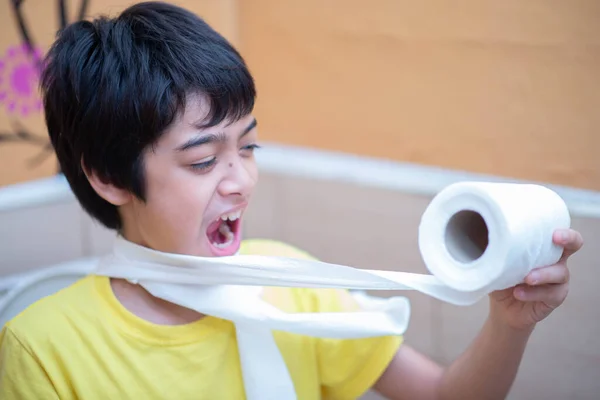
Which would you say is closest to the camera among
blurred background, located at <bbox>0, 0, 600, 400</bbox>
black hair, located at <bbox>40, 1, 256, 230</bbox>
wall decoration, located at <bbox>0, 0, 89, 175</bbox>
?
black hair, located at <bbox>40, 1, 256, 230</bbox>

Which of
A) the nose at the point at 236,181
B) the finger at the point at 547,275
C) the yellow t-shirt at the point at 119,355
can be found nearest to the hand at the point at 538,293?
the finger at the point at 547,275

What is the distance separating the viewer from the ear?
3.35 feet

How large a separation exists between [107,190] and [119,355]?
0.77 feet

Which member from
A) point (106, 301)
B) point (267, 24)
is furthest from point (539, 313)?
point (267, 24)

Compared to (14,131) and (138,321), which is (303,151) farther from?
(138,321)

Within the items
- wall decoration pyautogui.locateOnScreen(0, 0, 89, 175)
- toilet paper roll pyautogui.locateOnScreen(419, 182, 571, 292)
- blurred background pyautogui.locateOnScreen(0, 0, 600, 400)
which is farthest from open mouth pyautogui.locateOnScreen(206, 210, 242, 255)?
wall decoration pyautogui.locateOnScreen(0, 0, 89, 175)

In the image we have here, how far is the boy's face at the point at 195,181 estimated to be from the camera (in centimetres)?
95

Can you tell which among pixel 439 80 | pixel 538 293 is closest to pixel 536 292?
pixel 538 293

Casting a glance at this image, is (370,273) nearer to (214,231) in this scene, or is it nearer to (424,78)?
(214,231)

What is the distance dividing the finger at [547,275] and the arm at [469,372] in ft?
0.46

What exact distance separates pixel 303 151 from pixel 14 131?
0.66 metres

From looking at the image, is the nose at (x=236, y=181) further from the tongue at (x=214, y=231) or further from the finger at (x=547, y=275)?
the finger at (x=547, y=275)

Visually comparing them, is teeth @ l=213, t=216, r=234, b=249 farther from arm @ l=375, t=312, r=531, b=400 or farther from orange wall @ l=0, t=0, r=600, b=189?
orange wall @ l=0, t=0, r=600, b=189

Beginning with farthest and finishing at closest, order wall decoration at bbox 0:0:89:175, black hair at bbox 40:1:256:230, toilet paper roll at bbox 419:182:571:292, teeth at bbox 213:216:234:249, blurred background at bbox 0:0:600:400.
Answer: wall decoration at bbox 0:0:89:175 < blurred background at bbox 0:0:600:400 < teeth at bbox 213:216:234:249 < black hair at bbox 40:1:256:230 < toilet paper roll at bbox 419:182:571:292
